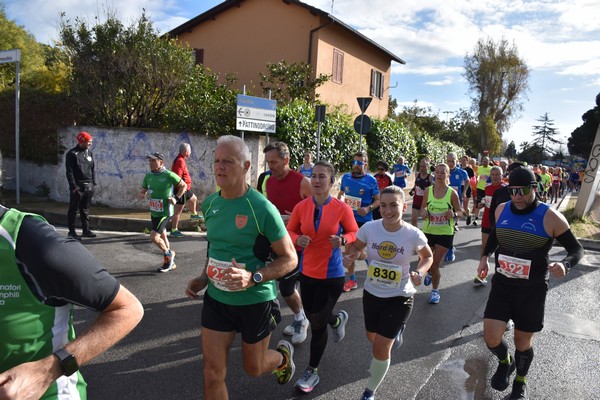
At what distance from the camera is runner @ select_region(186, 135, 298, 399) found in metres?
3.05

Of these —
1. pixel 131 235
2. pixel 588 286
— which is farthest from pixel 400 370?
pixel 131 235

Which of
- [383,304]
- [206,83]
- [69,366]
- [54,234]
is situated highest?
[206,83]

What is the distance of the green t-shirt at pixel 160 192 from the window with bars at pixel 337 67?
17451 mm

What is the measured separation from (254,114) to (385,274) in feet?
28.0

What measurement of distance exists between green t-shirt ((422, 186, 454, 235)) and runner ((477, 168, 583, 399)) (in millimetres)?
2510

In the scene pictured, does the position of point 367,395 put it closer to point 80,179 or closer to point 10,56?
point 80,179

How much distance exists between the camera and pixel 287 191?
5258 mm

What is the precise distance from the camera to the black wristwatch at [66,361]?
4.99ft

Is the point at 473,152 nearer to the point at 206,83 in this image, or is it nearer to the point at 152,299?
the point at 206,83

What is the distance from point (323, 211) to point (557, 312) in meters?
4.11

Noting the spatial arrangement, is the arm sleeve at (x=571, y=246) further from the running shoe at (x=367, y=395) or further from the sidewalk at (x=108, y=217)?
the sidewalk at (x=108, y=217)

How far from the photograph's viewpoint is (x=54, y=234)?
1563mm

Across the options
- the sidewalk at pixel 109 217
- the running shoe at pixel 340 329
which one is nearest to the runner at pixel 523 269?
the running shoe at pixel 340 329

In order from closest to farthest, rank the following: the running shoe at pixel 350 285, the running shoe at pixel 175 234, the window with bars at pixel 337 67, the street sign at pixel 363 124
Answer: the running shoe at pixel 350 285 → the running shoe at pixel 175 234 → the street sign at pixel 363 124 → the window with bars at pixel 337 67
